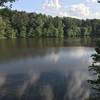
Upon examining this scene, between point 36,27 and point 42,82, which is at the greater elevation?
point 36,27

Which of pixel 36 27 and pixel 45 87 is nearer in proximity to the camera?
pixel 45 87

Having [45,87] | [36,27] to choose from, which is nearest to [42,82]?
[45,87]

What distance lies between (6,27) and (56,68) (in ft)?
294

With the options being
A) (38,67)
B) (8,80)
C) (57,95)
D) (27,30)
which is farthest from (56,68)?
(27,30)

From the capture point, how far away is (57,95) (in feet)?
102

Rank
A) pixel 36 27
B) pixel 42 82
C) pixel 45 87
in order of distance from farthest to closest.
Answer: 1. pixel 36 27
2. pixel 42 82
3. pixel 45 87

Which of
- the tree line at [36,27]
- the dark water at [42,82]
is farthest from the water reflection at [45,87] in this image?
the tree line at [36,27]

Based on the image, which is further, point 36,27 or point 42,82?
point 36,27

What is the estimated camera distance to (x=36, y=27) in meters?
150

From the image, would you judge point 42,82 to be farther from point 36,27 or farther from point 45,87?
point 36,27

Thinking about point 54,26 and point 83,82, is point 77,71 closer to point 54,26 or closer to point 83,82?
point 83,82

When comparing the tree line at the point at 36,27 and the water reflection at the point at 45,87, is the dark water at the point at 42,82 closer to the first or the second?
the water reflection at the point at 45,87

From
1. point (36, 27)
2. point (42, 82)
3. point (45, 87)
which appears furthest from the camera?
point (36, 27)

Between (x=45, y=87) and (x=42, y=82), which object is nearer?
(x=45, y=87)
